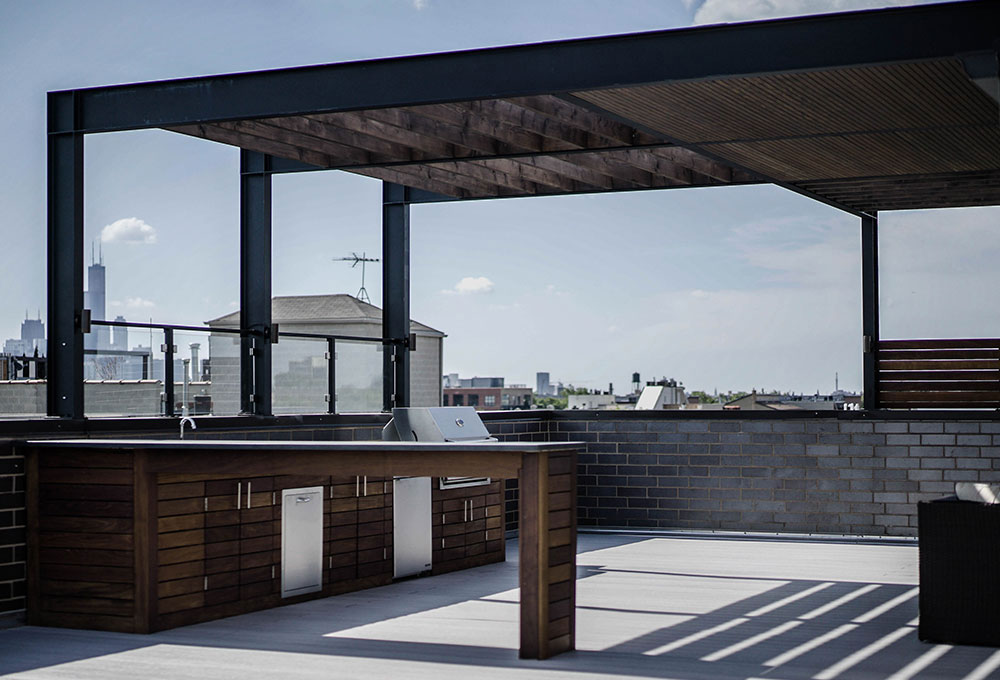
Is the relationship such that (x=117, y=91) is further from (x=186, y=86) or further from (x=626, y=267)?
(x=626, y=267)

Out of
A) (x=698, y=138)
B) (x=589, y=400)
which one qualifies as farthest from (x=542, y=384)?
(x=698, y=138)

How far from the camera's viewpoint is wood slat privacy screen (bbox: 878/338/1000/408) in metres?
10.9

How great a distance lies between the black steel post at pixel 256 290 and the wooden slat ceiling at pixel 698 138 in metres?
0.37

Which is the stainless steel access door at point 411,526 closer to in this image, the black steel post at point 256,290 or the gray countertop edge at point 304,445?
the black steel post at point 256,290

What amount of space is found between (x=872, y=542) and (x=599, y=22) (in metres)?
34.2

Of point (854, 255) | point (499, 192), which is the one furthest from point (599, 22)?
point (499, 192)

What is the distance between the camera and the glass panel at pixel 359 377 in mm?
10070

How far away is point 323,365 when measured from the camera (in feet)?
32.4

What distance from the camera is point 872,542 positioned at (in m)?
10.7

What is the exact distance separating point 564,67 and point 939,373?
595cm

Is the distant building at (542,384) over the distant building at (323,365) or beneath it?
beneath

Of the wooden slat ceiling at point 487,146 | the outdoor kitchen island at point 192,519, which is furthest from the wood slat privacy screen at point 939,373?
the outdoor kitchen island at point 192,519

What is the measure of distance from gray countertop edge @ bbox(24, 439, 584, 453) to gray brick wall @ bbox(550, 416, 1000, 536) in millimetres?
5164

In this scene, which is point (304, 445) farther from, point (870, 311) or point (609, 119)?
point (870, 311)
